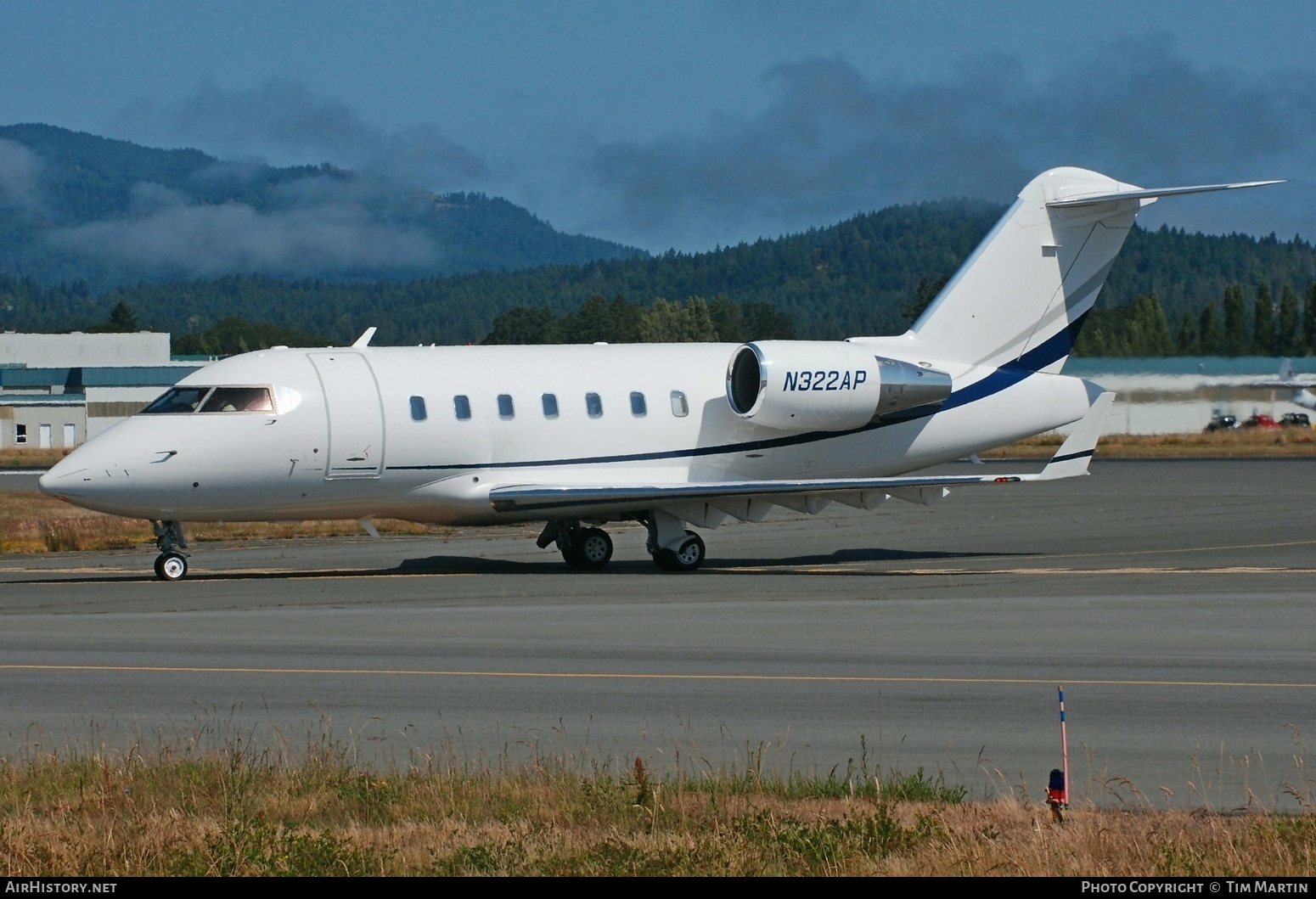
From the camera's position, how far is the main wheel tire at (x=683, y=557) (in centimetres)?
2606

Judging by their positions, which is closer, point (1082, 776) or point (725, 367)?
point (1082, 776)

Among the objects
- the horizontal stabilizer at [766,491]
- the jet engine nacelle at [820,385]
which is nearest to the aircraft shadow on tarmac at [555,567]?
the horizontal stabilizer at [766,491]

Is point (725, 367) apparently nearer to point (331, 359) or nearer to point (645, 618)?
point (331, 359)

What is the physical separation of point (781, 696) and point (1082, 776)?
3830 millimetres

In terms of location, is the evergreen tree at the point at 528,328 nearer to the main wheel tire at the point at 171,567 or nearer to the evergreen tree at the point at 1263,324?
the evergreen tree at the point at 1263,324

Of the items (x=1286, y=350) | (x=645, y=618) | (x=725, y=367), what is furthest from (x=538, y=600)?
(x=1286, y=350)

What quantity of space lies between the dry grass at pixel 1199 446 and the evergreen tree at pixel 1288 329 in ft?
14.4

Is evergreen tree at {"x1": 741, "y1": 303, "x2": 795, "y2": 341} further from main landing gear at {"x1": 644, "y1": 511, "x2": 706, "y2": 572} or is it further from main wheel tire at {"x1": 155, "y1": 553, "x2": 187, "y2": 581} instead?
main wheel tire at {"x1": 155, "y1": 553, "x2": 187, "y2": 581}

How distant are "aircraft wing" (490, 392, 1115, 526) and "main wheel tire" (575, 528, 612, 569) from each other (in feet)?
3.94

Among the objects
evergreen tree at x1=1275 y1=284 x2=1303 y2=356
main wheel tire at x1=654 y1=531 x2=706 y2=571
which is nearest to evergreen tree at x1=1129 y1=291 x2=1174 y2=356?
evergreen tree at x1=1275 y1=284 x2=1303 y2=356

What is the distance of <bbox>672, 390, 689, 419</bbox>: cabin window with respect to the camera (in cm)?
2669

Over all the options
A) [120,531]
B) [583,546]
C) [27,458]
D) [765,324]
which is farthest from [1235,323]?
[583,546]

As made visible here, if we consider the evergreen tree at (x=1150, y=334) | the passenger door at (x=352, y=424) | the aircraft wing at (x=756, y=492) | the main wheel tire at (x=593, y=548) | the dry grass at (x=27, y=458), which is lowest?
the main wheel tire at (x=593, y=548)

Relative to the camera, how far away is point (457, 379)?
2545 cm
